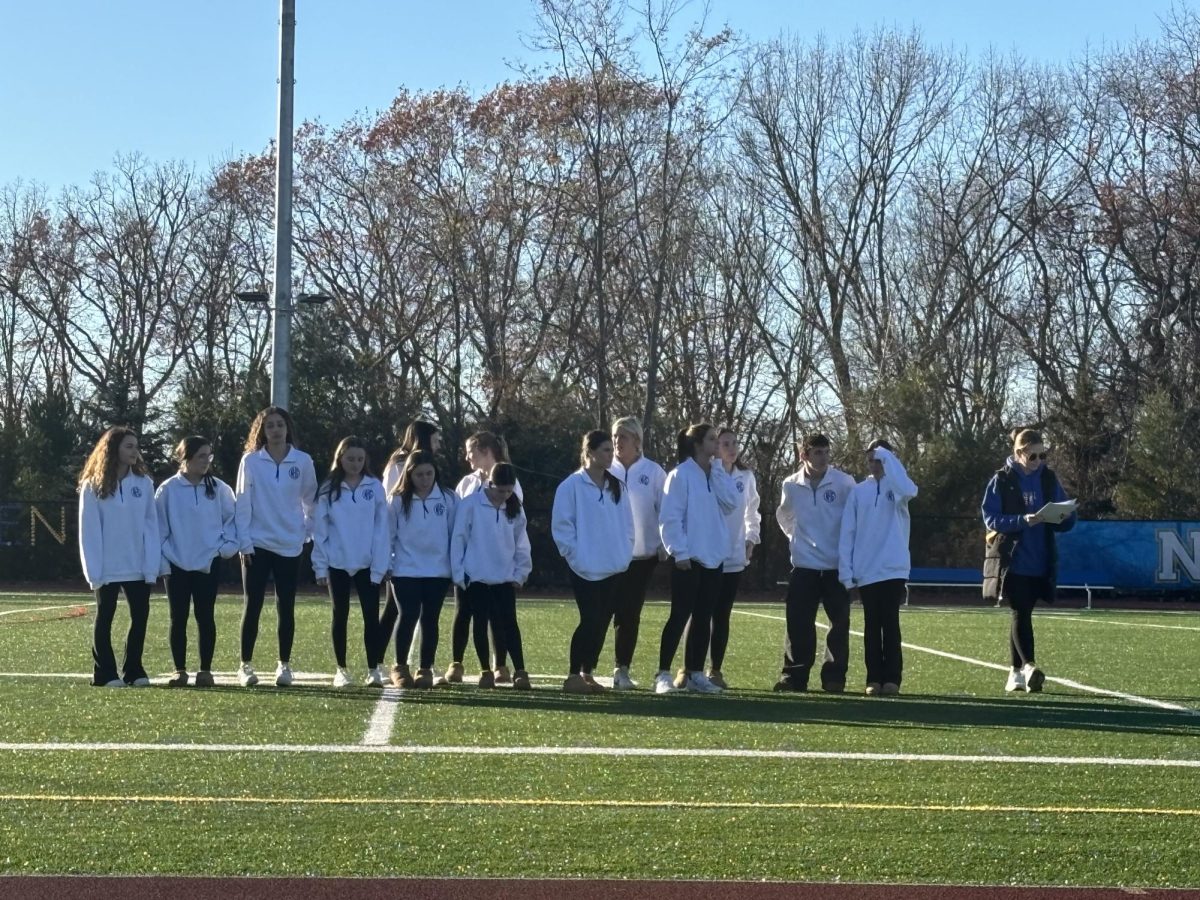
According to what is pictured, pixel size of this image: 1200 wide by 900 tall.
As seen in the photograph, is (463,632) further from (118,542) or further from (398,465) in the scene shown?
(118,542)

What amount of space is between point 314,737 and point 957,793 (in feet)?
11.0

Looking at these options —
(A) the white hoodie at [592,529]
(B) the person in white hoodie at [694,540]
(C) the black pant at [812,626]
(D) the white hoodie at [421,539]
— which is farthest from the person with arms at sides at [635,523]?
(D) the white hoodie at [421,539]

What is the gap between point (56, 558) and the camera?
3362cm

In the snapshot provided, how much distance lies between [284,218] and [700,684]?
40.3 feet

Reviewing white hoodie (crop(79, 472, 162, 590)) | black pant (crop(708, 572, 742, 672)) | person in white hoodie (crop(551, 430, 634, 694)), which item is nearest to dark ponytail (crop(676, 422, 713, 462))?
person in white hoodie (crop(551, 430, 634, 694))

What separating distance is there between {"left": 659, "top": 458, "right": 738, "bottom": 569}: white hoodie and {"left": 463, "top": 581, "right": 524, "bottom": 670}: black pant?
1.18 m

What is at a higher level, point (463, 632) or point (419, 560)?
point (419, 560)

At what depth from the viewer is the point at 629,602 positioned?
10664 mm

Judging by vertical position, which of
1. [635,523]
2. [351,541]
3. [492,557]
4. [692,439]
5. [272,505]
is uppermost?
[692,439]

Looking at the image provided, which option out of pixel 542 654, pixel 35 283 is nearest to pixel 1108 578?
pixel 542 654

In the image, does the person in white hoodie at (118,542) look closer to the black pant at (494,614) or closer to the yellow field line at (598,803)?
the black pant at (494,614)

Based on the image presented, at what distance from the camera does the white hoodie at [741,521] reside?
35.3 ft

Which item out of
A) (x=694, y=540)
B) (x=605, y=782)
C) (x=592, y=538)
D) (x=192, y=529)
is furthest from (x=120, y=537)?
(x=605, y=782)

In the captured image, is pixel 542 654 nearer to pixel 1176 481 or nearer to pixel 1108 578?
pixel 1108 578
